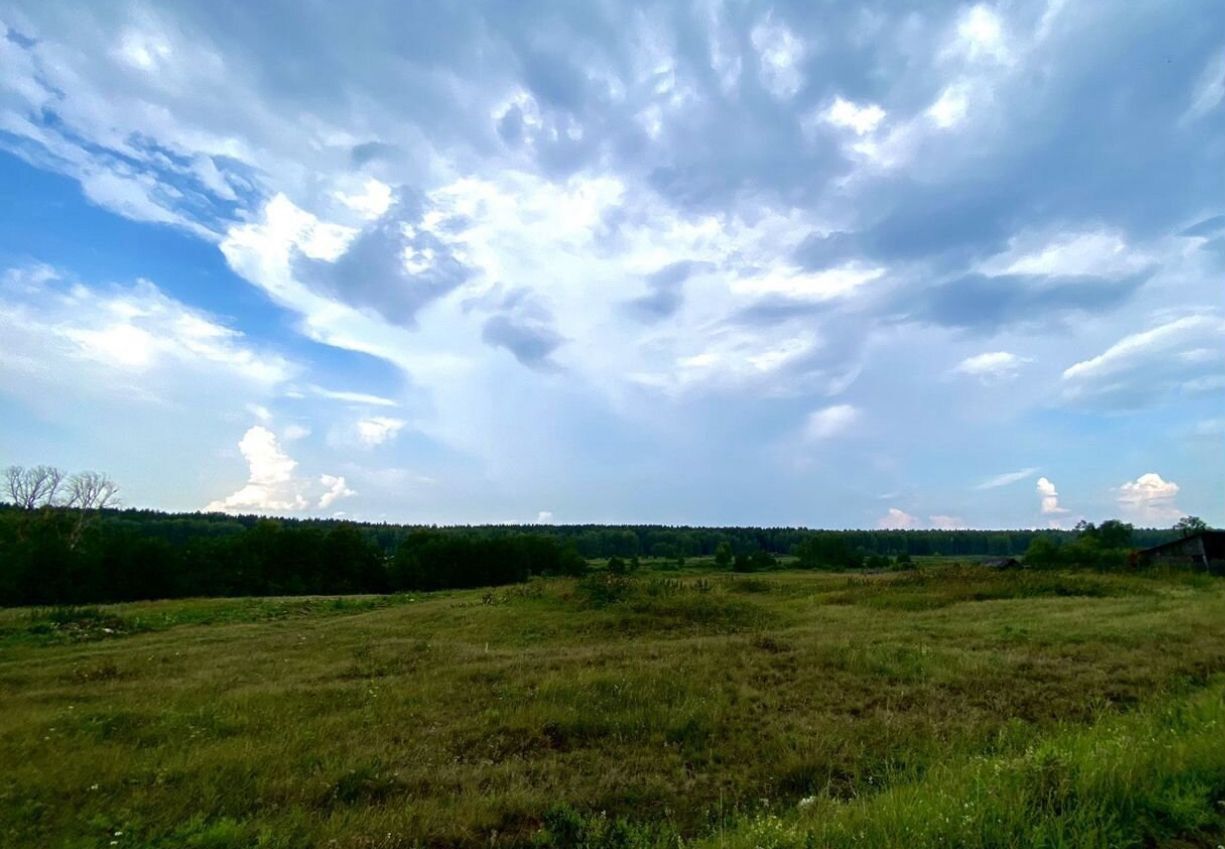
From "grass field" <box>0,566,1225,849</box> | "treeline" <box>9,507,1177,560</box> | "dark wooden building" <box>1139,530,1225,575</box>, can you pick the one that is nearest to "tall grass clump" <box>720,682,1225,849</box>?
"grass field" <box>0,566,1225,849</box>

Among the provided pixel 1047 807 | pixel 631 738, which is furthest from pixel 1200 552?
pixel 1047 807

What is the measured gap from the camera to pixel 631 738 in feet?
33.1

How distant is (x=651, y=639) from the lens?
20109mm

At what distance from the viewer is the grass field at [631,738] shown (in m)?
5.64

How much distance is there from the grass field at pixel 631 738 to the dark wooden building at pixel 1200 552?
33378 millimetres

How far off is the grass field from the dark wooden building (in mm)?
33378

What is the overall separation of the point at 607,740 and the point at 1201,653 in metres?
14.0

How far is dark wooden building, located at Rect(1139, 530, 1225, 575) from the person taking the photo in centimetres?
4578

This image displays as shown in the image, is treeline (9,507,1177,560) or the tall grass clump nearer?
the tall grass clump

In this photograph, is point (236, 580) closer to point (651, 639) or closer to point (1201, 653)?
point (651, 639)

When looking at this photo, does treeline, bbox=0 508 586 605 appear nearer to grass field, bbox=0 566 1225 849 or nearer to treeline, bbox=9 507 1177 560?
grass field, bbox=0 566 1225 849

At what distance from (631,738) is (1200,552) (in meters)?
55.7

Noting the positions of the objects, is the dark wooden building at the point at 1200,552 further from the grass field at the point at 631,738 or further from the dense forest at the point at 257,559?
the grass field at the point at 631,738

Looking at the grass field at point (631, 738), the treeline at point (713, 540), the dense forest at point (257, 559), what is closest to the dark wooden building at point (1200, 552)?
the dense forest at point (257, 559)
